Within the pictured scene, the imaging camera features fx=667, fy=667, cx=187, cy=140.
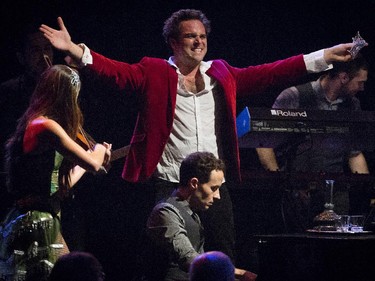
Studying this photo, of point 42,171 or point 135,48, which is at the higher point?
point 135,48

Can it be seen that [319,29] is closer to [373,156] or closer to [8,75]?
[373,156]

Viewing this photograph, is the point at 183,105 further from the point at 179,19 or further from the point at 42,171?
the point at 42,171

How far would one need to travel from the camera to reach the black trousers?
4410mm

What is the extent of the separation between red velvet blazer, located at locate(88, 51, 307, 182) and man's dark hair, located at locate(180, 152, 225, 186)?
0.47 metres

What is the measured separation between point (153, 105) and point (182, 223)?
1.05 metres

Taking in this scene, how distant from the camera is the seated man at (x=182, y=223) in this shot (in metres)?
3.69

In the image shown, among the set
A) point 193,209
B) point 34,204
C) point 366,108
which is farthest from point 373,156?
point 34,204

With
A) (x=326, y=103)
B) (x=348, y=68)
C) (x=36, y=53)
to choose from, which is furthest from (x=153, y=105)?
(x=348, y=68)

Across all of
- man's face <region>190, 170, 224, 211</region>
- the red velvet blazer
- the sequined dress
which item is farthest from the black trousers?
the sequined dress

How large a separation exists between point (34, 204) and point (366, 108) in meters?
4.51

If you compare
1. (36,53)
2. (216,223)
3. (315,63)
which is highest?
(36,53)

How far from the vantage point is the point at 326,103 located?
6.06m

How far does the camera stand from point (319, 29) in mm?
6984

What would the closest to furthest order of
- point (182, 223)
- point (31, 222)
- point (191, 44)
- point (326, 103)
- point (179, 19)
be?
1. point (31, 222)
2. point (182, 223)
3. point (191, 44)
4. point (179, 19)
5. point (326, 103)
